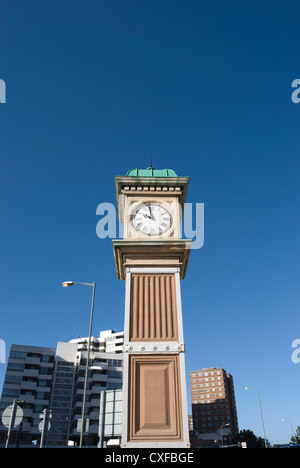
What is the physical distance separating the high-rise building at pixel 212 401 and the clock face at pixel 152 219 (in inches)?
5175

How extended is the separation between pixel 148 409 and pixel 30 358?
6608 centimetres

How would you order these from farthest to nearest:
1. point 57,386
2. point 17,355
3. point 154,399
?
point 57,386
point 17,355
point 154,399

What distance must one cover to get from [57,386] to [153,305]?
67.5 meters

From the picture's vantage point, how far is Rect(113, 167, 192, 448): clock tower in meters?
13.2

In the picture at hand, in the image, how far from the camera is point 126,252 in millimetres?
16375

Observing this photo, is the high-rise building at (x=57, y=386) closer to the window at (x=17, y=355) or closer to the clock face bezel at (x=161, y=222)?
the window at (x=17, y=355)

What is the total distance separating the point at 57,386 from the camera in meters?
74.0

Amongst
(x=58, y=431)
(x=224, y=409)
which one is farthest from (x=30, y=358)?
(x=224, y=409)

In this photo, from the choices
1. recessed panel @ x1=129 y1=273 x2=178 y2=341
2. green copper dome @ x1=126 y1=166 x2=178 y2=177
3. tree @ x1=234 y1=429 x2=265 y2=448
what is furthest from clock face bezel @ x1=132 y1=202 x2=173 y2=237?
tree @ x1=234 y1=429 x2=265 y2=448

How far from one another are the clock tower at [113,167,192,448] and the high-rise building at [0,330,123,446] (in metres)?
57.5

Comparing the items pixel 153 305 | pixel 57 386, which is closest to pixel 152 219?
pixel 153 305

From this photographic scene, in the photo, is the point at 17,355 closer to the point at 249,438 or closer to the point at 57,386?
the point at 57,386

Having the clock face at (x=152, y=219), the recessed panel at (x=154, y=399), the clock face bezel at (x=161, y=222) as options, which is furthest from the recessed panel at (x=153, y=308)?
the clock face at (x=152, y=219)
